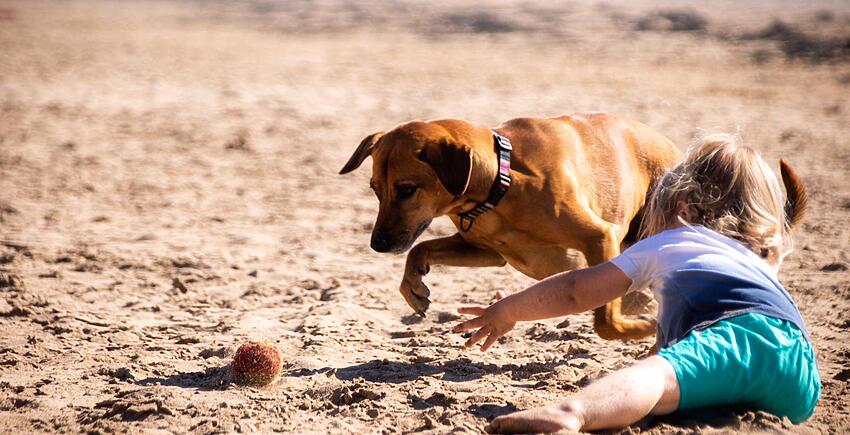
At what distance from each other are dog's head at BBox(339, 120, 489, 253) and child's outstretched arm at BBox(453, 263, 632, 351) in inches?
44.3

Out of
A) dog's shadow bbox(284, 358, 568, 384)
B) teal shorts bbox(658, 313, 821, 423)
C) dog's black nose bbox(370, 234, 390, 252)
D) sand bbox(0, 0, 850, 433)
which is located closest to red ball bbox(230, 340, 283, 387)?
sand bbox(0, 0, 850, 433)

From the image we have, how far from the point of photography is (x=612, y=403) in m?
2.97

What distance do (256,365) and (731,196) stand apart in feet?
6.66

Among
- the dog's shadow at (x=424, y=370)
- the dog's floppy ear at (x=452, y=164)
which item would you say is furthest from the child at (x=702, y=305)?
the dog's floppy ear at (x=452, y=164)

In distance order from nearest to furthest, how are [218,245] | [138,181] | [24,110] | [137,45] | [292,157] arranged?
[218,245] → [138,181] → [292,157] → [24,110] → [137,45]

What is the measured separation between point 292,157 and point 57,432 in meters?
6.58

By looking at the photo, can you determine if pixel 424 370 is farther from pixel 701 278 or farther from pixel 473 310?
pixel 701 278

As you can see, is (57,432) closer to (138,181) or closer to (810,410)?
(810,410)

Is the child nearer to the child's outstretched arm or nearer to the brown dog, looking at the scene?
the child's outstretched arm

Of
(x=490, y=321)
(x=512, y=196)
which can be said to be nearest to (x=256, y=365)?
(x=490, y=321)

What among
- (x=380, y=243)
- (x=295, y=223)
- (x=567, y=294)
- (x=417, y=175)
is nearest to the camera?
(x=567, y=294)

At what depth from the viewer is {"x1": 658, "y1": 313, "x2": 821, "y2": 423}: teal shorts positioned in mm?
3037

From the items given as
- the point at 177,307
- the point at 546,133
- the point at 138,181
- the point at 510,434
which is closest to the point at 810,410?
the point at 510,434

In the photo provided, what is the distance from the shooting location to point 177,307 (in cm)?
543
